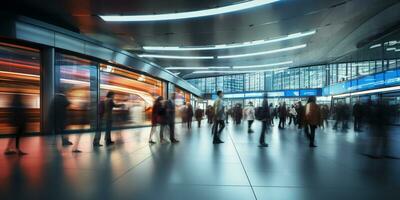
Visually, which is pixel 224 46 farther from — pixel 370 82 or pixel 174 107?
pixel 174 107

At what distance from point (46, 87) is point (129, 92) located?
7203mm

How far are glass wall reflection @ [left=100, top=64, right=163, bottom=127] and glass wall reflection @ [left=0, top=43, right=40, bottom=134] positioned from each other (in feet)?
13.5

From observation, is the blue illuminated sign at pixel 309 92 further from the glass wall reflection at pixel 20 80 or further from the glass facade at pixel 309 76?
the glass wall reflection at pixel 20 80

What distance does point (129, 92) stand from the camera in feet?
64.1

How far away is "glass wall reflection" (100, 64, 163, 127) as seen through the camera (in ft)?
56.1

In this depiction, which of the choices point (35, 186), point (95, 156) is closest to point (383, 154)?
point (95, 156)

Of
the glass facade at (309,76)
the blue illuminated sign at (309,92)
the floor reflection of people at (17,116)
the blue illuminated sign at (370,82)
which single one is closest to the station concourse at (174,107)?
the floor reflection of people at (17,116)

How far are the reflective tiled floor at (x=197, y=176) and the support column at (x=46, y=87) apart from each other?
192 inches

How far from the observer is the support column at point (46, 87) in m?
12.5

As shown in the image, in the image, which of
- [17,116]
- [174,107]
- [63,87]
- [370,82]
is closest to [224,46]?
[370,82]

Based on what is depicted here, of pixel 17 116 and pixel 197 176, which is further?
pixel 17 116

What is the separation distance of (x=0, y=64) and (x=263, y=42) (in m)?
16.1

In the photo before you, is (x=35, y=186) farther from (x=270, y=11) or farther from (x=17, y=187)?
(x=270, y=11)

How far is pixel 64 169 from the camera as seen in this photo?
228 inches
